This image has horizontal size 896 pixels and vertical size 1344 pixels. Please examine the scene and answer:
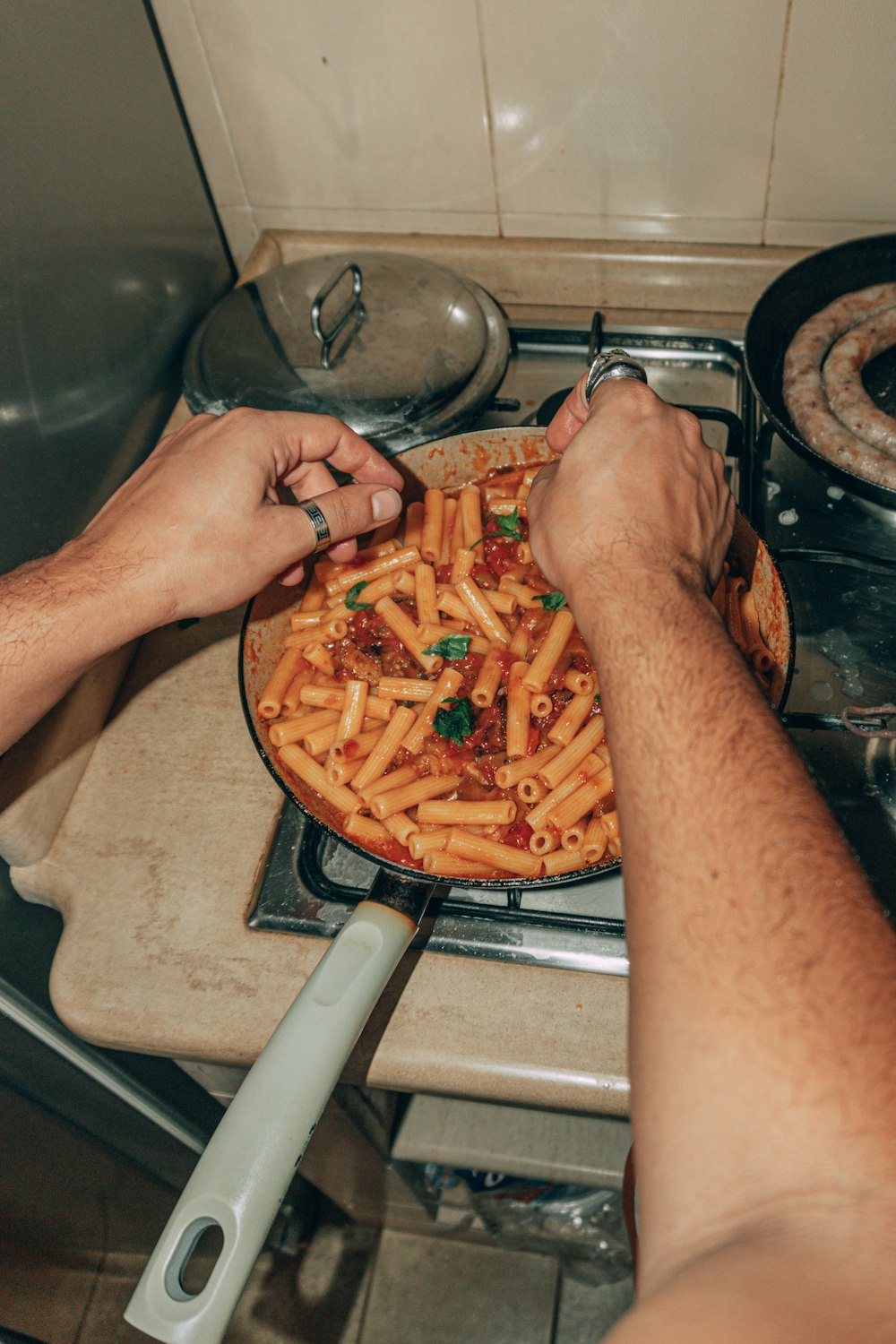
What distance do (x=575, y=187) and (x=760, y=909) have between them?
1.52 metres

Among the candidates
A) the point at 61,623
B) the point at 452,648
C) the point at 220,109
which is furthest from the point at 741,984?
the point at 220,109

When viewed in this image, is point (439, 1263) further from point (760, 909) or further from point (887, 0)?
point (887, 0)

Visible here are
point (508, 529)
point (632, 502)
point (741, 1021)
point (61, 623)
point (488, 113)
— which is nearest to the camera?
point (741, 1021)

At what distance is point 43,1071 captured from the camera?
1341 millimetres

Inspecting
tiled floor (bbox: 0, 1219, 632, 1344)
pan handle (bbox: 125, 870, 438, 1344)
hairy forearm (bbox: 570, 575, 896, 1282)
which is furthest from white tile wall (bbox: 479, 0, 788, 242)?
tiled floor (bbox: 0, 1219, 632, 1344)

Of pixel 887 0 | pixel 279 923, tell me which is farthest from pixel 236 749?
pixel 887 0

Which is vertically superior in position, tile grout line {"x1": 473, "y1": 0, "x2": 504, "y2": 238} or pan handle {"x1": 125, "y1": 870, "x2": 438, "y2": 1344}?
tile grout line {"x1": 473, "y1": 0, "x2": 504, "y2": 238}

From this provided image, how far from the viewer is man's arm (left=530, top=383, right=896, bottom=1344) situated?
52 centimetres

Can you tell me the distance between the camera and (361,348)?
59.9 inches

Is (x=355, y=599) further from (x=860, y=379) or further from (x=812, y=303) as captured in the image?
(x=812, y=303)

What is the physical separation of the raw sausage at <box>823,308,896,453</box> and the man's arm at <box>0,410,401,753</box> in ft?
2.53

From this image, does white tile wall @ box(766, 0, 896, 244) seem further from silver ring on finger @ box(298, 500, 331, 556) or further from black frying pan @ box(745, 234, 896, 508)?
silver ring on finger @ box(298, 500, 331, 556)

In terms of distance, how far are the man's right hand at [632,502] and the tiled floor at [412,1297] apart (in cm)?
194

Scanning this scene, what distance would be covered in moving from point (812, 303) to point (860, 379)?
242mm
